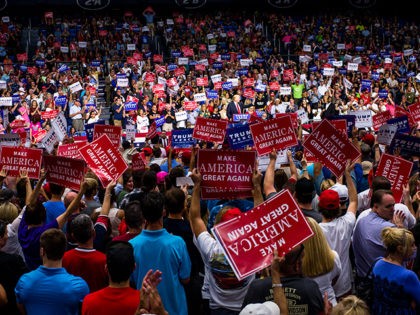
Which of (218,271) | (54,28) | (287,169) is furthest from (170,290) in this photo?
(54,28)

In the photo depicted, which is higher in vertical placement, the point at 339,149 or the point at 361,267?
the point at 339,149

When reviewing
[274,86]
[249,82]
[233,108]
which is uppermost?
[249,82]

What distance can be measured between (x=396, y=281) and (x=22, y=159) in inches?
187

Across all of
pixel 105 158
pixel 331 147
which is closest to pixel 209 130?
pixel 105 158

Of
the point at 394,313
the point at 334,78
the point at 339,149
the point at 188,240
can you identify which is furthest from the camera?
the point at 334,78

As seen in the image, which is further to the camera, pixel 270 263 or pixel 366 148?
pixel 366 148

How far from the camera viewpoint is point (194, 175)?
5.35 metres

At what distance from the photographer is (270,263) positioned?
4.09 m

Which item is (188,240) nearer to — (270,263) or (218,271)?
(218,271)

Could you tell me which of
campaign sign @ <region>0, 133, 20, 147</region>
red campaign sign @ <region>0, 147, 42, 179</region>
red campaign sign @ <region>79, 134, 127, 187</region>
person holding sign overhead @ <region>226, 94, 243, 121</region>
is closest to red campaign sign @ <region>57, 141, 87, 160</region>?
red campaign sign @ <region>0, 147, 42, 179</region>

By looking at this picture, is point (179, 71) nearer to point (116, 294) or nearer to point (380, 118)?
point (380, 118)

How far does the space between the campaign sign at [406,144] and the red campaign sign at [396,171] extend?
175 centimetres

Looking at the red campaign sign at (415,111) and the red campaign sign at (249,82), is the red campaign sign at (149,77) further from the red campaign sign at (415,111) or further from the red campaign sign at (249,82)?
the red campaign sign at (415,111)

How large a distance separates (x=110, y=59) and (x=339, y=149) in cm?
2075
